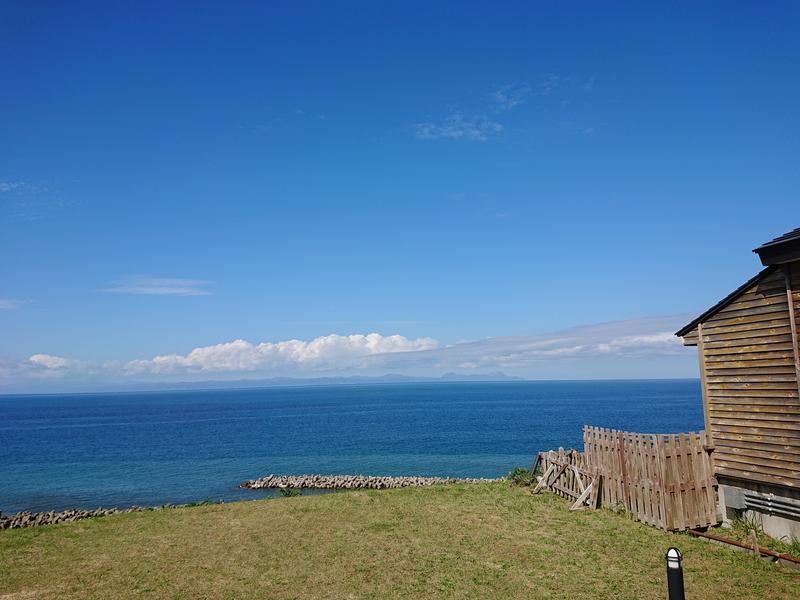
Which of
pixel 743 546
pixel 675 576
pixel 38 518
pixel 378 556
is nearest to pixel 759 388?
pixel 743 546

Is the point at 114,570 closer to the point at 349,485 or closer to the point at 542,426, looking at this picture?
the point at 349,485

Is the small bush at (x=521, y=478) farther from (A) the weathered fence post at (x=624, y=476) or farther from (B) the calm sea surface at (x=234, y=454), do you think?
A: (B) the calm sea surface at (x=234, y=454)

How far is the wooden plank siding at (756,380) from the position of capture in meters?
11.8

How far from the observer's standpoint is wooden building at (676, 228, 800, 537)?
1180cm

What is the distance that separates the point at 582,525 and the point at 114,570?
11.8m

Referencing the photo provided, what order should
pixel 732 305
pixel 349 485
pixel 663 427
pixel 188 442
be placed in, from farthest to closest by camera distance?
1. pixel 663 427
2. pixel 188 442
3. pixel 349 485
4. pixel 732 305

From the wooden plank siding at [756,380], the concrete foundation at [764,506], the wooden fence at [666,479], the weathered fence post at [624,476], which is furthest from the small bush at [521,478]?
the wooden plank siding at [756,380]

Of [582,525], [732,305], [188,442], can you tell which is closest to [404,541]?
[582,525]

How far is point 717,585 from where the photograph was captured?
10.0m

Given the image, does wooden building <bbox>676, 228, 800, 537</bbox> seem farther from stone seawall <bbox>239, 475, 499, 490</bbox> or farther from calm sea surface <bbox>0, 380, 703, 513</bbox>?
calm sea surface <bbox>0, 380, 703, 513</bbox>

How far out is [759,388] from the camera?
1267cm

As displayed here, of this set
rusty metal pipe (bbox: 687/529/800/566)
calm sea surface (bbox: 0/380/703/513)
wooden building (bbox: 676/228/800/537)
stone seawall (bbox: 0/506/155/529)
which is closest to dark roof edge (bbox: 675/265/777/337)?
wooden building (bbox: 676/228/800/537)

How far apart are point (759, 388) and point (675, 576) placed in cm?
850

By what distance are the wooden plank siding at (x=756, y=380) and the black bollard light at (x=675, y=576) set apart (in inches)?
301
